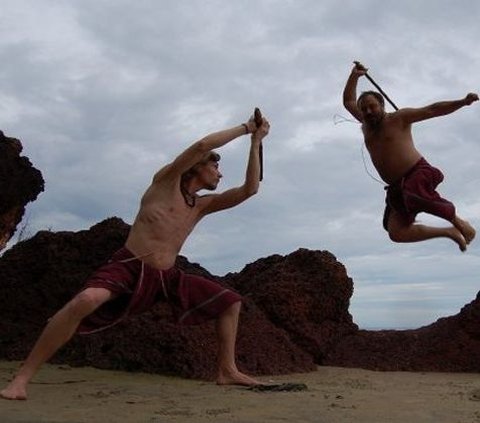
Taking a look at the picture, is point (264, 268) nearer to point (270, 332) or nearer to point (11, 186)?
point (270, 332)

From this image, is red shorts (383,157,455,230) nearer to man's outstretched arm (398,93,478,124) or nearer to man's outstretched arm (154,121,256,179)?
man's outstretched arm (398,93,478,124)

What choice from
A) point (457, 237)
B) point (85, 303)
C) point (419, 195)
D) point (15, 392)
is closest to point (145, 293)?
point (85, 303)

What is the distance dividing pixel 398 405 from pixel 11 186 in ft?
16.9

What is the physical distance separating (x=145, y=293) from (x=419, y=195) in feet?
7.14

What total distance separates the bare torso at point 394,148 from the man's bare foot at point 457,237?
A: 23.1 inches

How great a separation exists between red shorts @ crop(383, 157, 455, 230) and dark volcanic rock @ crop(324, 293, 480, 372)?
2513 mm

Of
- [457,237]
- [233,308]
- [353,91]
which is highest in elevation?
[353,91]

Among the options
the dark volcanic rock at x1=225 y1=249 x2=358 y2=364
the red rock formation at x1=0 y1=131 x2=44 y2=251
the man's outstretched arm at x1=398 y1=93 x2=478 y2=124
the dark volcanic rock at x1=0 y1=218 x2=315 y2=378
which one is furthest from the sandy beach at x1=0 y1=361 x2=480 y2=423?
the red rock formation at x1=0 y1=131 x2=44 y2=251

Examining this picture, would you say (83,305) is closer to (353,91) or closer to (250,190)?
(250,190)

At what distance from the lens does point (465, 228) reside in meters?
5.55

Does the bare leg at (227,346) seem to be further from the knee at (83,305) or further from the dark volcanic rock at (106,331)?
the knee at (83,305)

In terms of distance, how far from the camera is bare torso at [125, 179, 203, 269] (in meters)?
4.89

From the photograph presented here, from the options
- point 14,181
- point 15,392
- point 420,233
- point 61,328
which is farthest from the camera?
point 14,181

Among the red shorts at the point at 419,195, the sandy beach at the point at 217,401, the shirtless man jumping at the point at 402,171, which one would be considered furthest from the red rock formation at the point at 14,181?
the red shorts at the point at 419,195
